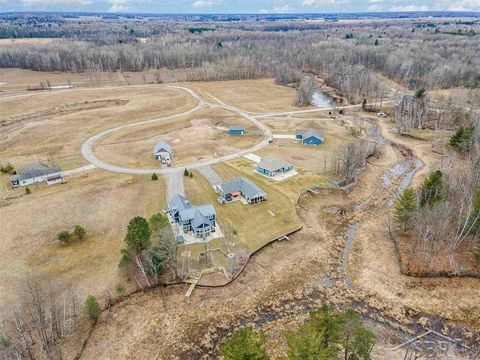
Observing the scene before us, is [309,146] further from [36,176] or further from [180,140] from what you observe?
[36,176]

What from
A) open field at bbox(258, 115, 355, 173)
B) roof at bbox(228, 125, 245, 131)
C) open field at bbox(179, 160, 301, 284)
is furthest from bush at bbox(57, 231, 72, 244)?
roof at bbox(228, 125, 245, 131)

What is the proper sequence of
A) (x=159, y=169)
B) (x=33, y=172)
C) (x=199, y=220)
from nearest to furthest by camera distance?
(x=199, y=220), (x=33, y=172), (x=159, y=169)

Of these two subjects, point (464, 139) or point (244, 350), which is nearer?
point (244, 350)

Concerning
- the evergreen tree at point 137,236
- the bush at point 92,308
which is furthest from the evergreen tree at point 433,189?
the bush at point 92,308

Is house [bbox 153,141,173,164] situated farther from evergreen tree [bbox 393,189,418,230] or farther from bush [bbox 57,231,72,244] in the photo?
evergreen tree [bbox 393,189,418,230]

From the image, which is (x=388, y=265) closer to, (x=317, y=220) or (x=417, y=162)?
(x=317, y=220)

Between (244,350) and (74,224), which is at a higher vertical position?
(244,350)

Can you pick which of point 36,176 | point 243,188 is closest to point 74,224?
point 36,176

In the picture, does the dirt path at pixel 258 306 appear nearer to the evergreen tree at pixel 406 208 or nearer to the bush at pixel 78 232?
the evergreen tree at pixel 406 208
